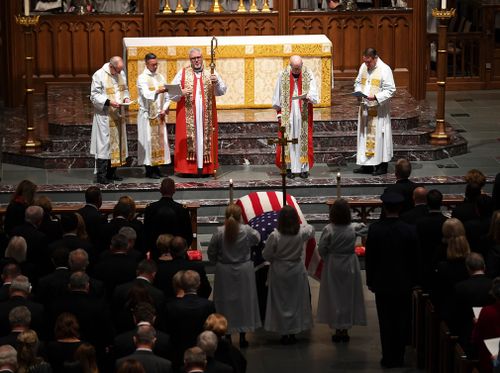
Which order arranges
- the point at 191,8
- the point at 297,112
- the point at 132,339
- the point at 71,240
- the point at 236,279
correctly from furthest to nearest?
the point at 191,8, the point at 297,112, the point at 236,279, the point at 71,240, the point at 132,339

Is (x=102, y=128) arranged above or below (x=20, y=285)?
above

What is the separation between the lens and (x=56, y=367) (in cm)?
956

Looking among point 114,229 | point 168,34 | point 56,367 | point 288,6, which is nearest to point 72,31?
point 168,34

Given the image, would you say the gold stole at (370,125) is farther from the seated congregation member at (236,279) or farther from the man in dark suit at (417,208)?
the seated congregation member at (236,279)

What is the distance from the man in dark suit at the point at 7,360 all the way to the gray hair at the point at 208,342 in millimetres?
1260

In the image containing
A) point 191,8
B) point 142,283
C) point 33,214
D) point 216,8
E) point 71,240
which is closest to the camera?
point 142,283

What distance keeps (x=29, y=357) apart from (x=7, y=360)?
7.1 inches

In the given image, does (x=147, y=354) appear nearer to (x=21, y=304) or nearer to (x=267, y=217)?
(x=21, y=304)

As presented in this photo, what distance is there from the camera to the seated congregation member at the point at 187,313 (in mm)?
10547

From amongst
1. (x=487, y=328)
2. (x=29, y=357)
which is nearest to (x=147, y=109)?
(x=487, y=328)

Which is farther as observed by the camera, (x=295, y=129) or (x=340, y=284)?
(x=295, y=129)

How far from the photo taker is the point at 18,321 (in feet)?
31.8

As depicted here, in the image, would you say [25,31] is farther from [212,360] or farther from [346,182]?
[212,360]

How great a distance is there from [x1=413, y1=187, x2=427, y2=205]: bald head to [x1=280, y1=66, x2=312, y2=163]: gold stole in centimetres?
451
